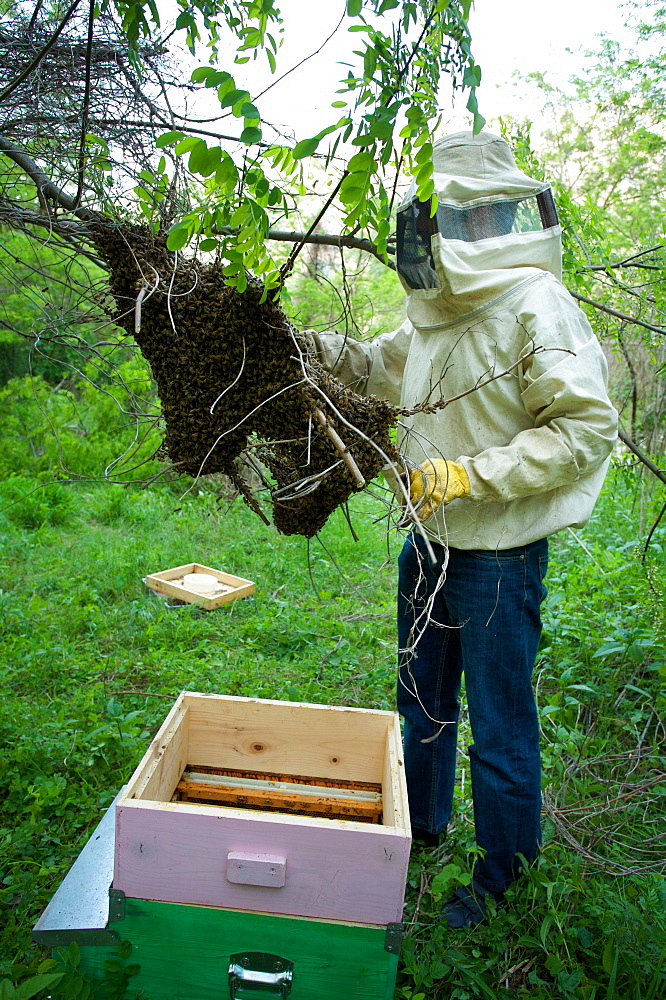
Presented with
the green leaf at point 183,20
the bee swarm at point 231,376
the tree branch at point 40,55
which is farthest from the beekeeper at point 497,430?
the tree branch at point 40,55

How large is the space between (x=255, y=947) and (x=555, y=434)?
1420 millimetres

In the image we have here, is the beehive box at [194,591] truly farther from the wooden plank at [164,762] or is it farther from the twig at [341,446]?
the twig at [341,446]

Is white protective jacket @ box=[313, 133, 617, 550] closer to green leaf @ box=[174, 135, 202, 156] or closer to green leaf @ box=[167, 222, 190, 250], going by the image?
green leaf @ box=[167, 222, 190, 250]

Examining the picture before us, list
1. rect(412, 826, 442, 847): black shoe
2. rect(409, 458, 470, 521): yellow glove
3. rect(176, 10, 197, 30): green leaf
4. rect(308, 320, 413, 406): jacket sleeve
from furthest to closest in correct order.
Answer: rect(412, 826, 442, 847): black shoe
rect(308, 320, 413, 406): jacket sleeve
rect(409, 458, 470, 521): yellow glove
rect(176, 10, 197, 30): green leaf

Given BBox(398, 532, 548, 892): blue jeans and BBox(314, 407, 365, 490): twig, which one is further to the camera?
BBox(398, 532, 548, 892): blue jeans

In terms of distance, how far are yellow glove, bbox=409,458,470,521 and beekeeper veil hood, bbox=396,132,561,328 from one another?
0.49m

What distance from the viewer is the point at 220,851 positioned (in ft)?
4.71

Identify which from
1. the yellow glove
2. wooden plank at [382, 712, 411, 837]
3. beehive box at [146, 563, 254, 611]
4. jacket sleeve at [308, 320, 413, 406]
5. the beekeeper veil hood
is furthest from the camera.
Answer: beehive box at [146, 563, 254, 611]

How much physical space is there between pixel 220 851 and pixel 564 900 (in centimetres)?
126

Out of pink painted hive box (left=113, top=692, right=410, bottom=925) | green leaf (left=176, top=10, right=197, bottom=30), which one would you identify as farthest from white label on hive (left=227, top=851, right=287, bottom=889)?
green leaf (left=176, top=10, right=197, bottom=30)

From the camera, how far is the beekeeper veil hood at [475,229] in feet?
6.01

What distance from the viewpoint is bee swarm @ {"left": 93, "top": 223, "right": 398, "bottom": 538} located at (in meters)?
1.55

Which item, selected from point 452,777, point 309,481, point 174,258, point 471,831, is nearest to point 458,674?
point 452,777

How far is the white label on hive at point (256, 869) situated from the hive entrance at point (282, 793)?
1.38 feet
